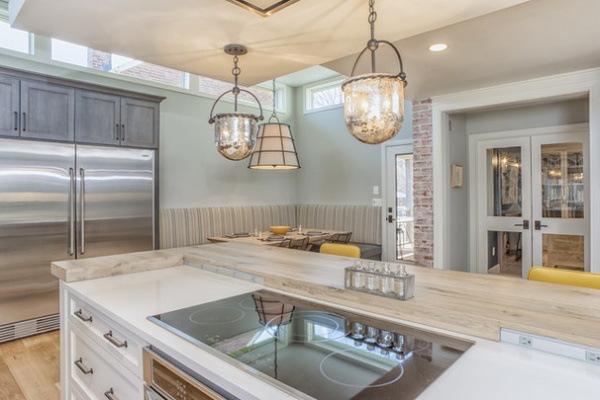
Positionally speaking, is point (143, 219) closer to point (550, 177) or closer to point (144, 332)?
point (144, 332)

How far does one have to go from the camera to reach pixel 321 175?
6.49 meters

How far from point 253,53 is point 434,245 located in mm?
2953

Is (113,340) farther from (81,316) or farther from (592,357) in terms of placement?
(592,357)

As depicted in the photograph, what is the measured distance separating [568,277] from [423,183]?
104 inches

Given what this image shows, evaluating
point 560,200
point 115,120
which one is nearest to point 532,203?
point 560,200

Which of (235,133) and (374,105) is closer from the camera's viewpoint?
(374,105)

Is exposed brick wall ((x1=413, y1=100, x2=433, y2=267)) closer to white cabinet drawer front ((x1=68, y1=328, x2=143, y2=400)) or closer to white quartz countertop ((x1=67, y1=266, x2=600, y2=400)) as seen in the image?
white quartz countertop ((x1=67, y1=266, x2=600, y2=400))

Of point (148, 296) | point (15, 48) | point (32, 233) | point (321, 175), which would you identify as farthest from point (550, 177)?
point (15, 48)

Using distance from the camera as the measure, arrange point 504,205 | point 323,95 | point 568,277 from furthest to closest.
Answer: point 323,95, point 504,205, point 568,277

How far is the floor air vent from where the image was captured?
10.9 ft

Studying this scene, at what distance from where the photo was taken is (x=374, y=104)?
144 centimetres

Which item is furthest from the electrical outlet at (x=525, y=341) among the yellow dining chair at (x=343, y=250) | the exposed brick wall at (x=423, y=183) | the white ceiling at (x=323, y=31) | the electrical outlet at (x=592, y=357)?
the exposed brick wall at (x=423, y=183)

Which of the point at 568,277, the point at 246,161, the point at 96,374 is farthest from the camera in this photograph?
the point at 246,161

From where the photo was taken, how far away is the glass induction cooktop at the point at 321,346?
896mm
